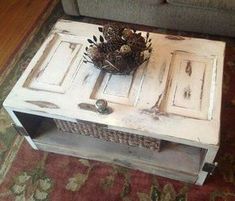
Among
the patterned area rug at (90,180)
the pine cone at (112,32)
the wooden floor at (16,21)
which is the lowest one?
the patterned area rug at (90,180)

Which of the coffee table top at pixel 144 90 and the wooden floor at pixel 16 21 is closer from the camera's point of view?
the coffee table top at pixel 144 90

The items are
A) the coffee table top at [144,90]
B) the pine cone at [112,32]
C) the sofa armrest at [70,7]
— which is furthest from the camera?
the sofa armrest at [70,7]

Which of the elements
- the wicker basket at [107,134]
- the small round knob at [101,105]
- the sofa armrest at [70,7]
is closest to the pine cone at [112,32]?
the small round knob at [101,105]

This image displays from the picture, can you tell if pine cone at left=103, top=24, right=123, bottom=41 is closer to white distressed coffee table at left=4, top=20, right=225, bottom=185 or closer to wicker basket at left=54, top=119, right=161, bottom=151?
white distressed coffee table at left=4, top=20, right=225, bottom=185

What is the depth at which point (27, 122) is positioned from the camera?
1307 mm

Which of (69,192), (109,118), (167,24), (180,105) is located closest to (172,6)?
(167,24)

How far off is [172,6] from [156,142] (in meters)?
0.92

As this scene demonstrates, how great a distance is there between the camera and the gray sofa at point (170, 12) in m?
1.66

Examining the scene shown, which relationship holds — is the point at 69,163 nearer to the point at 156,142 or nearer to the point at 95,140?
the point at 95,140

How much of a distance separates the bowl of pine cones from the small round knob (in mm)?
150

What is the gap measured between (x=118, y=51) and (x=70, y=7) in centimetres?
104

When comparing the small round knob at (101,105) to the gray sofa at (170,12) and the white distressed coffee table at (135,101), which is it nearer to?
the white distressed coffee table at (135,101)

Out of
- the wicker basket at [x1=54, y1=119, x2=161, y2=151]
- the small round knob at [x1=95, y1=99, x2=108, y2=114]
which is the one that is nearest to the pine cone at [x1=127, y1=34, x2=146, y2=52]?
the small round knob at [x1=95, y1=99, x2=108, y2=114]

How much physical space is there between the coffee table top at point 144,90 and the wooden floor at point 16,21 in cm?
77
